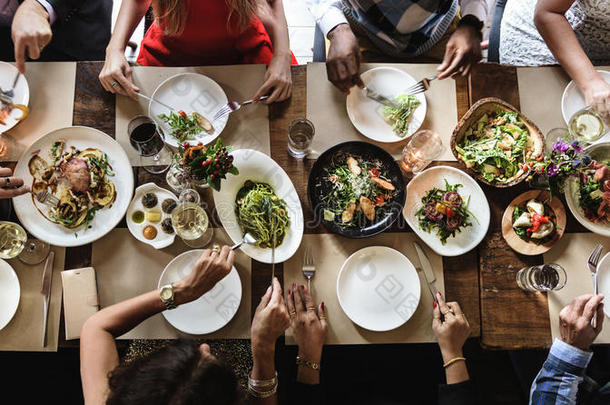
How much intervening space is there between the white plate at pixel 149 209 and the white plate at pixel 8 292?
1.66ft

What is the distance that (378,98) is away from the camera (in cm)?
167

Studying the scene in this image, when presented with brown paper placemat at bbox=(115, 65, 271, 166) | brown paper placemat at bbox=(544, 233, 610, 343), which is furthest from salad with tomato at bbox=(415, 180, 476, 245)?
brown paper placemat at bbox=(115, 65, 271, 166)

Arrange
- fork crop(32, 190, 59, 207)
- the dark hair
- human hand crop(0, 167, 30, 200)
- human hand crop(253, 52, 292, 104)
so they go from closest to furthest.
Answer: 1. the dark hair
2. human hand crop(0, 167, 30, 200)
3. fork crop(32, 190, 59, 207)
4. human hand crop(253, 52, 292, 104)

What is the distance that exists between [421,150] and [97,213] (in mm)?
1424

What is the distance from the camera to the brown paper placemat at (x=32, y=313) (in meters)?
1.48

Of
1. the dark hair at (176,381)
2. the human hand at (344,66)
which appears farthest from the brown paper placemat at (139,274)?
the human hand at (344,66)

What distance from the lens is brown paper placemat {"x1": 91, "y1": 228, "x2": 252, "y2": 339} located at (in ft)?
4.99

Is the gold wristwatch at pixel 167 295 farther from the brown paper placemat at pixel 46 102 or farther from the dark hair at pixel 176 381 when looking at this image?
the brown paper placemat at pixel 46 102

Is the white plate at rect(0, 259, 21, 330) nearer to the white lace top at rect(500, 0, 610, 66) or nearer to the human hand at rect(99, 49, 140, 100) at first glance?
the human hand at rect(99, 49, 140, 100)

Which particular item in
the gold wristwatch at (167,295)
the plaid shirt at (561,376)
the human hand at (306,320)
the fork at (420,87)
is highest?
the fork at (420,87)

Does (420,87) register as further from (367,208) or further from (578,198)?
(578,198)

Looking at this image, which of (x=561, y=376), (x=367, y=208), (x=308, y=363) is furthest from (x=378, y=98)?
(x=561, y=376)

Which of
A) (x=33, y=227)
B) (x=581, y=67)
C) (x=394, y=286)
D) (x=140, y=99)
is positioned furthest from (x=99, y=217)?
(x=581, y=67)

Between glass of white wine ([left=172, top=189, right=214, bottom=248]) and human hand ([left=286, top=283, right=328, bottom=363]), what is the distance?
460 mm
